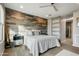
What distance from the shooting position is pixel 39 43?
180 centimetres

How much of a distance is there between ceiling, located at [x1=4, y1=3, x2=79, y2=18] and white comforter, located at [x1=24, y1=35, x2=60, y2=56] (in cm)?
54

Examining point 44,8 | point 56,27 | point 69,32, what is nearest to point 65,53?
point 69,32

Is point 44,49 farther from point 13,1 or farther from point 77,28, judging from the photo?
point 13,1

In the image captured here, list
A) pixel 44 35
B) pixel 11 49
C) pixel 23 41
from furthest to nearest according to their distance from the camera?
pixel 44 35 < pixel 23 41 < pixel 11 49

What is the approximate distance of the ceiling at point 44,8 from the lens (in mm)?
1672

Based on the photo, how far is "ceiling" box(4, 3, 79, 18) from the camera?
167 cm

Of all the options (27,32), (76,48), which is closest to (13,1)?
(27,32)

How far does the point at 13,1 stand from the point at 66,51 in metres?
1.59

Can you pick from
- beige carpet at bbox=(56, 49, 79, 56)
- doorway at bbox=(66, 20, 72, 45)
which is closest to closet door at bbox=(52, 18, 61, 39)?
doorway at bbox=(66, 20, 72, 45)

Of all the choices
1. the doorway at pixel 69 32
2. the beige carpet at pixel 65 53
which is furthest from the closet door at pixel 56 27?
the beige carpet at pixel 65 53

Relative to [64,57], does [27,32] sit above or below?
above

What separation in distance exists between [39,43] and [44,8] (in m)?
0.80

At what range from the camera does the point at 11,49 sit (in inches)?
63.9

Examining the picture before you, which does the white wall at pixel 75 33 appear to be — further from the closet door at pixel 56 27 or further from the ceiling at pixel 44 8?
the closet door at pixel 56 27
